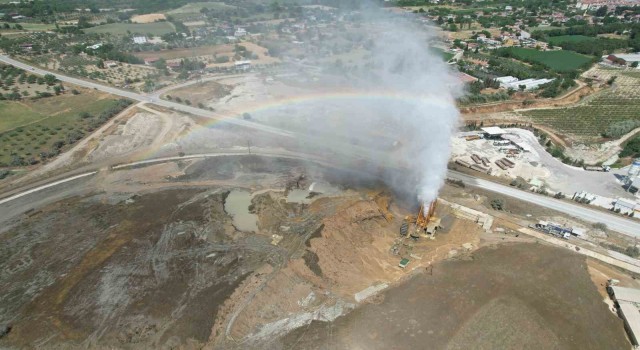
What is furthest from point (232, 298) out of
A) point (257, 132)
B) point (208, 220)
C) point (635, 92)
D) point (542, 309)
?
point (635, 92)

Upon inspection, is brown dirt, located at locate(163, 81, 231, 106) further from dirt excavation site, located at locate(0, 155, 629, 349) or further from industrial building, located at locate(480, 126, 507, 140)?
industrial building, located at locate(480, 126, 507, 140)

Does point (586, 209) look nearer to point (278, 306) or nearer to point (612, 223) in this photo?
point (612, 223)

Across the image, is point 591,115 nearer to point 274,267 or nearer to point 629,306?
point 629,306

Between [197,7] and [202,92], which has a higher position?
[197,7]

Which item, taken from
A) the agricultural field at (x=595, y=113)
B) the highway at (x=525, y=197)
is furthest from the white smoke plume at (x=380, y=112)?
the agricultural field at (x=595, y=113)

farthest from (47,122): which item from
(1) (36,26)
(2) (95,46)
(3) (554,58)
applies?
(3) (554,58)

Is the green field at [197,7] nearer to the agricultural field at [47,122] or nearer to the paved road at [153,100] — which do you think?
the paved road at [153,100]
